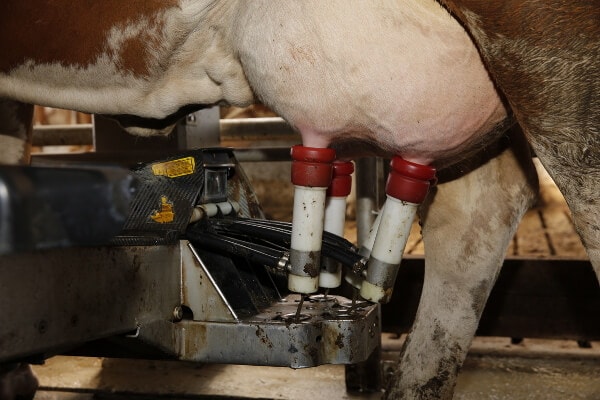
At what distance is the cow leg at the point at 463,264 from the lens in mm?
1626

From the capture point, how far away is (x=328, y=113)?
49.0 inches

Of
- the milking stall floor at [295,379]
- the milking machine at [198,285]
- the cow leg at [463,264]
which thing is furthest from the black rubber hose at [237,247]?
the milking stall floor at [295,379]

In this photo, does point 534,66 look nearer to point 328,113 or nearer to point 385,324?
point 328,113

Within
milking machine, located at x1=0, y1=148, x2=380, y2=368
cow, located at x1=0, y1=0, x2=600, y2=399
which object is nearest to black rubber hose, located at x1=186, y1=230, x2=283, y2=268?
milking machine, located at x1=0, y1=148, x2=380, y2=368

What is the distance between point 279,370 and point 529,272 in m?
0.80

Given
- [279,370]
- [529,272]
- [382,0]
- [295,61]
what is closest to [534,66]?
[382,0]

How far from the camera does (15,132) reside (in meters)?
1.97

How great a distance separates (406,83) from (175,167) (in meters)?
0.45

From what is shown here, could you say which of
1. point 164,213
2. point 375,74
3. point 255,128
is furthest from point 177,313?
point 255,128

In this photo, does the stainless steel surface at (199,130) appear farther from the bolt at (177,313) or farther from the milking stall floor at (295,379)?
the bolt at (177,313)

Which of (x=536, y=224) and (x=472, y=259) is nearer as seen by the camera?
(x=472, y=259)

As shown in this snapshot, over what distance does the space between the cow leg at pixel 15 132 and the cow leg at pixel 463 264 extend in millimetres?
1094

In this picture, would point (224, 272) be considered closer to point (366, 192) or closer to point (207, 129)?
point (366, 192)

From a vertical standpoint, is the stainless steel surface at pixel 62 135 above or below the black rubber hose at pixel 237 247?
above
